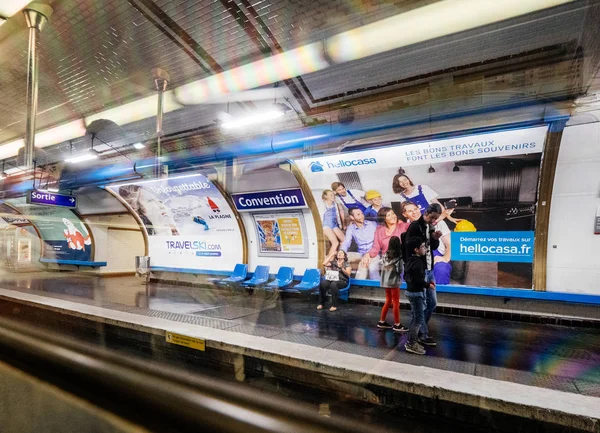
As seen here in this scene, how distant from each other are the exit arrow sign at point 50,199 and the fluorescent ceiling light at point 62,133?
4.64ft

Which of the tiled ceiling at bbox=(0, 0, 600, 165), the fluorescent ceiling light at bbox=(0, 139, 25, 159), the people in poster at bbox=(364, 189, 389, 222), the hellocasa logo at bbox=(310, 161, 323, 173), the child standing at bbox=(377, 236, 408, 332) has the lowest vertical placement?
the child standing at bbox=(377, 236, 408, 332)

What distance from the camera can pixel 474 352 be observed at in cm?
350

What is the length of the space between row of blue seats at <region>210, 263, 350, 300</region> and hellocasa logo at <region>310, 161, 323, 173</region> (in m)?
2.16

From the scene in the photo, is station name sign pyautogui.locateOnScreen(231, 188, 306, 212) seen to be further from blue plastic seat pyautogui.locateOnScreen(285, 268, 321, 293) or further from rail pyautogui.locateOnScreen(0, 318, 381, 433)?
rail pyautogui.locateOnScreen(0, 318, 381, 433)

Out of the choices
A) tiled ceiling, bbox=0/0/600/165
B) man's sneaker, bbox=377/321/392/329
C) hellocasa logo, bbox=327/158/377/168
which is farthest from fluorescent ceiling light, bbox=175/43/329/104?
man's sneaker, bbox=377/321/392/329

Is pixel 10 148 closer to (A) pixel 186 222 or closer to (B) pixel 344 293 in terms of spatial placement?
(A) pixel 186 222

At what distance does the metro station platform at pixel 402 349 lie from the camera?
2230 mm

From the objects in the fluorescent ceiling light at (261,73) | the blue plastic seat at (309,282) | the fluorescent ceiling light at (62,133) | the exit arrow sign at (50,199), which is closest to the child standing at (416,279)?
the fluorescent ceiling light at (261,73)

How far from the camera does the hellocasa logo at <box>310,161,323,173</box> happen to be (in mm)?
6535

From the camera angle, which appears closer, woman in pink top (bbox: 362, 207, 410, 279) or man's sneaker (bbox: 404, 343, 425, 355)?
man's sneaker (bbox: 404, 343, 425, 355)

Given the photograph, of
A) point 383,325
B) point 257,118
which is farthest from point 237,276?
point 383,325

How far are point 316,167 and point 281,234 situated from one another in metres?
1.93

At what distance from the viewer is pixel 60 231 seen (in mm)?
12328

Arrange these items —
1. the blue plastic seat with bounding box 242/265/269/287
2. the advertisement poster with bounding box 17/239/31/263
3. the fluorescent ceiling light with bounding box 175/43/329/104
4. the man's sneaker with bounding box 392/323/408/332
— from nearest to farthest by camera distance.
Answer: the fluorescent ceiling light with bounding box 175/43/329/104
the man's sneaker with bounding box 392/323/408/332
the blue plastic seat with bounding box 242/265/269/287
the advertisement poster with bounding box 17/239/31/263
